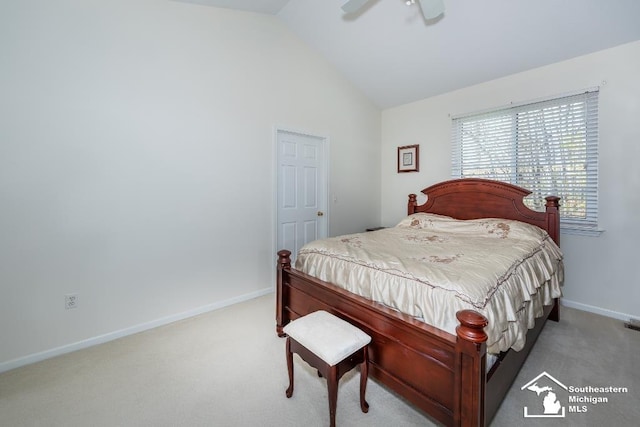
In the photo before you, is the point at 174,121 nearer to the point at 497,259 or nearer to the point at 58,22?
the point at 58,22

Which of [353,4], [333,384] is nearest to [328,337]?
[333,384]

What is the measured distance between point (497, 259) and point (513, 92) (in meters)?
2.49

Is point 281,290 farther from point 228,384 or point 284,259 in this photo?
point 228,384

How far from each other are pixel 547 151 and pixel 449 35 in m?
1.64

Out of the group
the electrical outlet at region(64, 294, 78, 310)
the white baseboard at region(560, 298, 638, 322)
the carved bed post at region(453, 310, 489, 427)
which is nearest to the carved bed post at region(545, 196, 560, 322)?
the white baseboard at region(560, 298, 638, 322)

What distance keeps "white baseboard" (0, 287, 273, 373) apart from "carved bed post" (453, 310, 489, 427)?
2.48 m

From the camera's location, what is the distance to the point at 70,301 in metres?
2.28

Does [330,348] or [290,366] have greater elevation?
[330,348]

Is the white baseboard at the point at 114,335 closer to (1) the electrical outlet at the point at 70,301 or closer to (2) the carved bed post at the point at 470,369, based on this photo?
(1) the electrical outlet at the point at 70,301

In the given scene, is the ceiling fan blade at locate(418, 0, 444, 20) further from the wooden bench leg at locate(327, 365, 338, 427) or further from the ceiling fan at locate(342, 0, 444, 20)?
the wooden bench leg at locate(327, 365, 338, 427)

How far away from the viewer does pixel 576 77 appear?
2.90m

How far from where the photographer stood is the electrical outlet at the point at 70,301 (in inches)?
89.2

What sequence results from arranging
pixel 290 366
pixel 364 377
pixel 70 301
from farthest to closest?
pixel 70 301 < pixel 290 366 < pixel 364 377

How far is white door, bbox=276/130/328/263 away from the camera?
3625 millimetres
